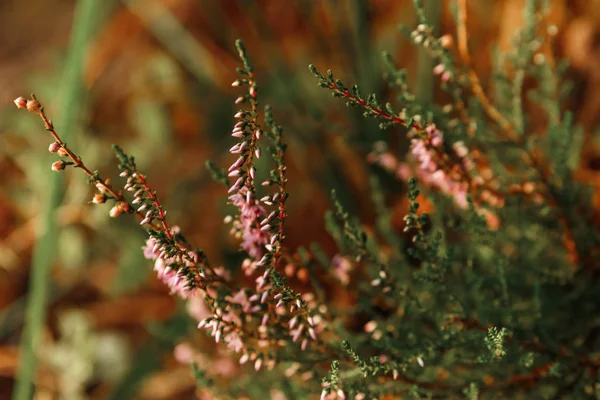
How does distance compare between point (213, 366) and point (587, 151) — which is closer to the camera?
point (213, 366)

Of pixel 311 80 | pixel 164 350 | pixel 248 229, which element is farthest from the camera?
pixel 311 80

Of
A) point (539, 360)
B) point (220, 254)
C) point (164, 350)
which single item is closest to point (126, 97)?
point (220, 254)

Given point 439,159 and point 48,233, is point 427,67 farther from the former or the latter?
point 48,233

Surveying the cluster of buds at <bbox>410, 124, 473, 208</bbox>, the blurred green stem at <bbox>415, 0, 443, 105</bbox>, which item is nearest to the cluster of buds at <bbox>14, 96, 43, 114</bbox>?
the cluster of buds at <bbox>410, 124, 473, 208</bbox>

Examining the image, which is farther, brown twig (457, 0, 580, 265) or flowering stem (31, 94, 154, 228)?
brown twig (457, 0, 580, 265)

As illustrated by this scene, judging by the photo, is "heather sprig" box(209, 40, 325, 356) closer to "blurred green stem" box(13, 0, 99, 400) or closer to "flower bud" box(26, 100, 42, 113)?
"flower bud" box(26, 100, 42, 113)

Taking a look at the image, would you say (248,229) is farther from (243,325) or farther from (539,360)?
(539,360)

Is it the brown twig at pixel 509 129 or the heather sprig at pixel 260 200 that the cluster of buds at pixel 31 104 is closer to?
the heather sprig at pixel 260 200

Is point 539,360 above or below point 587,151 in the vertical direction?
below
